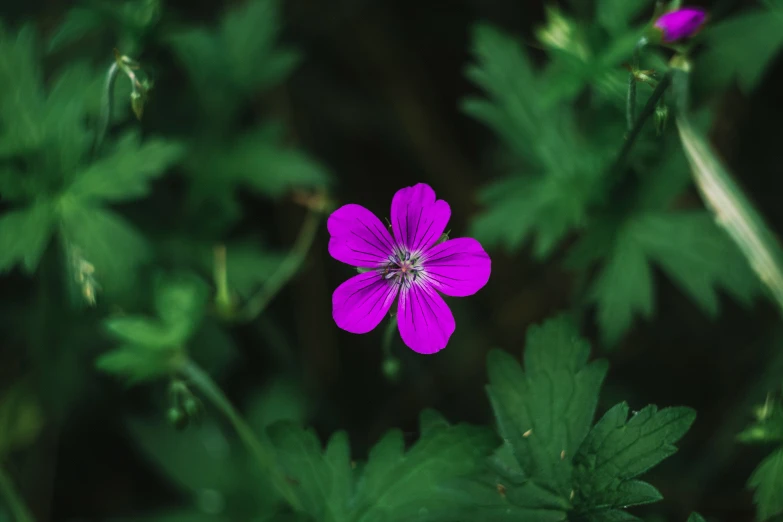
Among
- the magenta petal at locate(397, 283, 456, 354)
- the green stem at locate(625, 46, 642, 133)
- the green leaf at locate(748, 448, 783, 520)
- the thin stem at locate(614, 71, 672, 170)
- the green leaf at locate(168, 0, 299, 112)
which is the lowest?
the green leaf at locate(748, 448, 783, 520)

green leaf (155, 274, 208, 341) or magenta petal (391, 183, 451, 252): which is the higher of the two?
green leaf (155, 274, 208, 341)

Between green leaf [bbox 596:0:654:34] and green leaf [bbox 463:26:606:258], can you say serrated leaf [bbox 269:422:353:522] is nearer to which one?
green leaf [bbox 463:26:606:258]

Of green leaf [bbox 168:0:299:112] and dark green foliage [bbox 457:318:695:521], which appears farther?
green leaf [bbox 168:0:299:112]

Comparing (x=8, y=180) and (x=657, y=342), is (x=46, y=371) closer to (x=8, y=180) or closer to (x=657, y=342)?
(x=8, y=180)

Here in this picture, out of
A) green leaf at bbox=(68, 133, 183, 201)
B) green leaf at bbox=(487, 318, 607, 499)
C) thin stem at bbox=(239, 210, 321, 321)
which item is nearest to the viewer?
green leaf at bbox=(487, 318, 607, 499)

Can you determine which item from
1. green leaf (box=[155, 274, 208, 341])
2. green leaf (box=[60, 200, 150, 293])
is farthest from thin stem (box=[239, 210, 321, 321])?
green leaf (box=[60, 200, 150, 293])

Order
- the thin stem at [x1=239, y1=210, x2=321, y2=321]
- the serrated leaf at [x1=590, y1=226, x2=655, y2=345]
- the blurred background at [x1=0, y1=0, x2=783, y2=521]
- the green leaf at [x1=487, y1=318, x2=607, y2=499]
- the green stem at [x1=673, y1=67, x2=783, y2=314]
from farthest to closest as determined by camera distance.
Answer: the blurred background at [x1=0, y1=0, x2=783, y2=521] → the thin stem at [x1=239, y1=210, x2=321, y2=321] → the serrated leaf at [x1=590, y1=226, x2=655, y2=345] → the green stem at [x1=673, y1=67, x2=783, y2=314] → the green leaf at [x1=487, y1=318, x2=607, y2=499]

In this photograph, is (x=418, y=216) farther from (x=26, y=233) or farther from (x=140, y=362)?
(x=26, y=233)

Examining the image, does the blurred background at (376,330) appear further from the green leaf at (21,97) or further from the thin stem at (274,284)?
the green leaf at (21,97)
